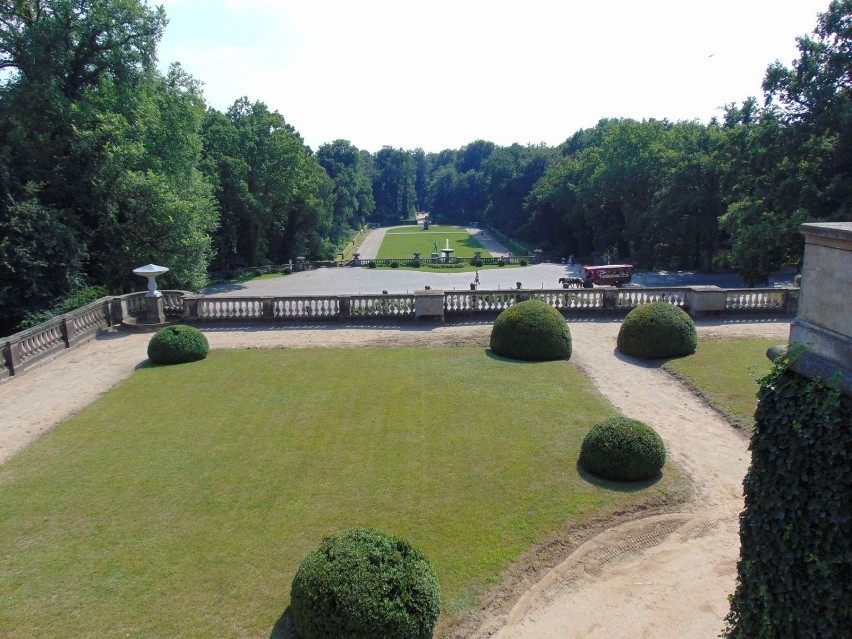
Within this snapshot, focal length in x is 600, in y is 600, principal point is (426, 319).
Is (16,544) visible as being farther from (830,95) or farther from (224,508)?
(830,95)

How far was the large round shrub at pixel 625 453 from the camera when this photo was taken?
1075 centimetres

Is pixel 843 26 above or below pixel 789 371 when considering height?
above

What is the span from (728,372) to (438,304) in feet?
34.7

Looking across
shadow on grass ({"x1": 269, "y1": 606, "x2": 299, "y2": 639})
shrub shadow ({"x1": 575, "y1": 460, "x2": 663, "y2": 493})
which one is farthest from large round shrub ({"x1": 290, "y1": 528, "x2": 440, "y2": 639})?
shrub shadow ({"x1": 575, "y1": 460, "x2": 663, "y2": 493})

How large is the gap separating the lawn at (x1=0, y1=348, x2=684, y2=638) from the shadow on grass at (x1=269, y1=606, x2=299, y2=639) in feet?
0.37

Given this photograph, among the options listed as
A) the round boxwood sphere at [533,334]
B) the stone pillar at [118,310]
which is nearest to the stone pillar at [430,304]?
the round boxwood sphere at [533,334]

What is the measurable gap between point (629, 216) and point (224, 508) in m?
53.9

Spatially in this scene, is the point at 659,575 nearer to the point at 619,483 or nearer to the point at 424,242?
the point at 619,483

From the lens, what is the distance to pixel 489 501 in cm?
1012

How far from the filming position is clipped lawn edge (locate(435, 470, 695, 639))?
297 inches

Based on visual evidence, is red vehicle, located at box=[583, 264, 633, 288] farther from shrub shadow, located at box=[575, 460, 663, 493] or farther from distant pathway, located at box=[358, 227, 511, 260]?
distant pathway, located at box=[358, 227, 511, 260]

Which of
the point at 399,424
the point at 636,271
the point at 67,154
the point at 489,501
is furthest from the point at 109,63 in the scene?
the point at 636,271

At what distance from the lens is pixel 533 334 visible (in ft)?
60.1

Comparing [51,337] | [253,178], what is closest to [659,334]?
[51,337]
